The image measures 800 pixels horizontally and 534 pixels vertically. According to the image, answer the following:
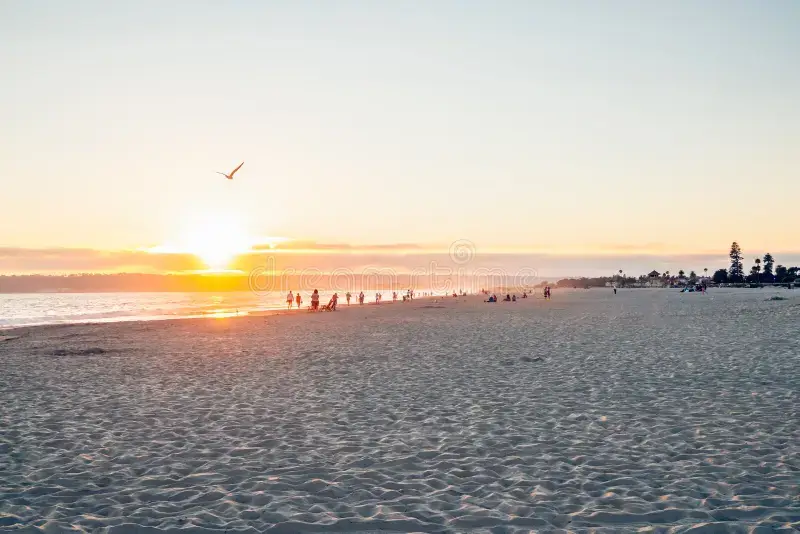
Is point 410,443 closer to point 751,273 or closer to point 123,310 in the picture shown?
point 123,310

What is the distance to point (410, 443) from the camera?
8.62 metres

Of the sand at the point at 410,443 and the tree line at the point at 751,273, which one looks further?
the tree line at the point at 751,273

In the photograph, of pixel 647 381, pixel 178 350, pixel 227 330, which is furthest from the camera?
pixel 227 330

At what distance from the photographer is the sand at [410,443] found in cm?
593

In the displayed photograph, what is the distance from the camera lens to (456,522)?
568 centimetres

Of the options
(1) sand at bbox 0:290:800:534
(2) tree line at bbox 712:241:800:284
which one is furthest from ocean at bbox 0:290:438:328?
(2) tree line at bbox 712:241:800:284

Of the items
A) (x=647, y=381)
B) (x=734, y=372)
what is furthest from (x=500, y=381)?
(x=734, y=372)

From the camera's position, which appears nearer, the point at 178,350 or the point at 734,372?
the point at 734,372

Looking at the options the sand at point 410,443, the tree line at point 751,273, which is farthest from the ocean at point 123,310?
the tree line at point 751,273

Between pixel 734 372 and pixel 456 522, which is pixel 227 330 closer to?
pixel 734 372

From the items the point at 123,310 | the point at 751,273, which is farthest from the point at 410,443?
the point at 751,273

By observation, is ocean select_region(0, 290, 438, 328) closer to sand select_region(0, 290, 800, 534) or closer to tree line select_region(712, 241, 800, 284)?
sand select_region(0, 290, 800, 534)

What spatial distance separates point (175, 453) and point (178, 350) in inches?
581

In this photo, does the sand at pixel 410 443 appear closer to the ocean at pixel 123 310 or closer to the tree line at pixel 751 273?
the ocean at pixel 123 310
